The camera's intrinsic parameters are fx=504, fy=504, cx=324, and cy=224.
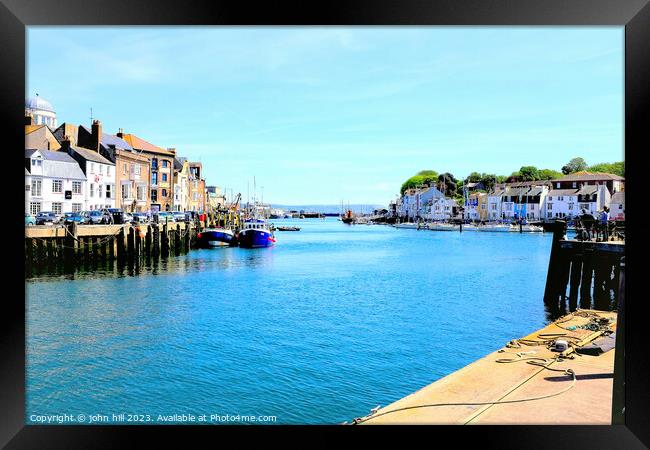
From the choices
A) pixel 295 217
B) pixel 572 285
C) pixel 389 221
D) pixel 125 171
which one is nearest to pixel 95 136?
pixel 125 171

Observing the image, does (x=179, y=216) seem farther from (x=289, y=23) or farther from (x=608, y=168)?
(x=289, y=23)

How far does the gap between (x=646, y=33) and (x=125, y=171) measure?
18.0 m


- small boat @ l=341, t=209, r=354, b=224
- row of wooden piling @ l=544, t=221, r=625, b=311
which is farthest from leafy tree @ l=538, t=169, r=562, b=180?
small boat @ l=341, t=209, r=354, b=224

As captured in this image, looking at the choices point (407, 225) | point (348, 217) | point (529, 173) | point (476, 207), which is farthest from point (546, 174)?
point (348, 217)

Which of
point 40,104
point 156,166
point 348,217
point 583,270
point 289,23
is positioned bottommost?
point 583,270

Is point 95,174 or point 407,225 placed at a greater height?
point 95,174

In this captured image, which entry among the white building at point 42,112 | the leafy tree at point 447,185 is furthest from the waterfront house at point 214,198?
the leafy tree at point 447,185

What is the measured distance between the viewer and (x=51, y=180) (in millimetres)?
15492

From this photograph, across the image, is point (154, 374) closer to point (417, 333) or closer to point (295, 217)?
point (417, 333)

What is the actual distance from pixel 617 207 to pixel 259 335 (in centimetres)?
1215

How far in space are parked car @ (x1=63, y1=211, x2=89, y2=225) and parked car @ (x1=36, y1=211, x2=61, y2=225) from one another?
0.25m

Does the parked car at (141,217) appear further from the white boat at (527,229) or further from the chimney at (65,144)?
the white boat at (527,229)

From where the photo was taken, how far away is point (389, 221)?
66.4m

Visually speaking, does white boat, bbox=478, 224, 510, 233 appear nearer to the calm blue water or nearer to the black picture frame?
the calm blue water
